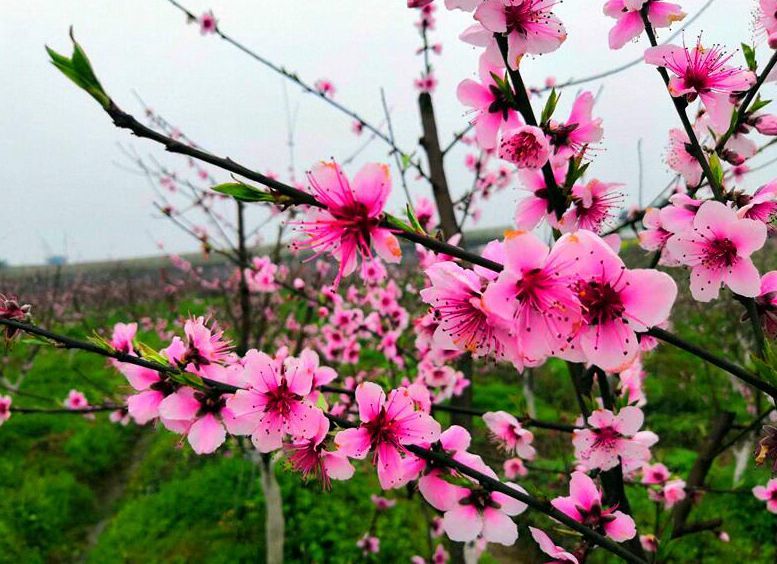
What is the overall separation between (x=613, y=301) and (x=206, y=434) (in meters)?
1.02

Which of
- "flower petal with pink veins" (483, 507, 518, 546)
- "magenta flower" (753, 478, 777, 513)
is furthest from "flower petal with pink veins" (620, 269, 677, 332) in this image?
"magenta flower" (753, 478, 777, 513)

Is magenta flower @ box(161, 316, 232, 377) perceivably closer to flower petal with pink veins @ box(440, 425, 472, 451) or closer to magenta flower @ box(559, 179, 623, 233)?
flower petal with pink veins @ box(440, 425, 472, 451)

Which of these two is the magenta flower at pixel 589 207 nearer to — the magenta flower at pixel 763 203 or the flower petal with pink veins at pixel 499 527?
the magenta flower at pixel 763 203

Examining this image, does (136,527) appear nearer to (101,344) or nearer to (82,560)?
(82,560)

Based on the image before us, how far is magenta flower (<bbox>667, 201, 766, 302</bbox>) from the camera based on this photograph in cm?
102

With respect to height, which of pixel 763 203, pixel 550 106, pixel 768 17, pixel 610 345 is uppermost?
→ pixel 768 17

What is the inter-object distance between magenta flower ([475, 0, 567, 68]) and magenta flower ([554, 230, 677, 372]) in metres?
0.57

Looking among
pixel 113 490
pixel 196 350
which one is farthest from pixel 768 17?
pixel 113 490

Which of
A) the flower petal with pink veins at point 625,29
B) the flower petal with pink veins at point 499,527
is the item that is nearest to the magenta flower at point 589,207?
the flower petal with pink veins at point 625,29

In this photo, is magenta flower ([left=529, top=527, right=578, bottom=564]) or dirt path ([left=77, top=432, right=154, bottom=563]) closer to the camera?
magenta flower ([left=529, top=527, right=578, bottom=564])

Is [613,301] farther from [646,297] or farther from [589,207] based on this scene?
[589,207]

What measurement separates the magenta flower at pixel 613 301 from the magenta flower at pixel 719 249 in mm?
320

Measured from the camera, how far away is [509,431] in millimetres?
1878

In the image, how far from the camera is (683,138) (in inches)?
58.7
